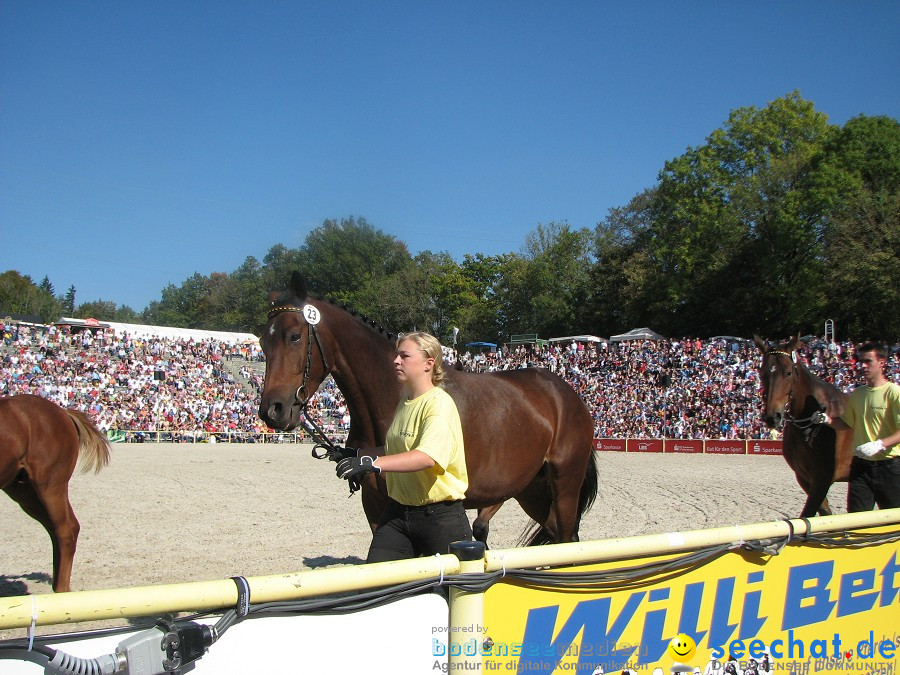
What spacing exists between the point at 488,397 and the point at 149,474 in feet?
37.1

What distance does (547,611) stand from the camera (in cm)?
238

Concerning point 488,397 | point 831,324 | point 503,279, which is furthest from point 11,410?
point 503,279

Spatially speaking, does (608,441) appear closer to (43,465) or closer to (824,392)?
(824,392)

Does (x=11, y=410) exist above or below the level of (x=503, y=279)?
below

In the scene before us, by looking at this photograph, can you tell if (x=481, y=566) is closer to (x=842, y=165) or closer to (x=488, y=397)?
(x=488, y=397)

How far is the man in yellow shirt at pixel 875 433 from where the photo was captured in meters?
5.16

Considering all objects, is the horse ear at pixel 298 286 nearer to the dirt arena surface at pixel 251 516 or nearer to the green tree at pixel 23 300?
the dirt arena surface at pixel 251 516

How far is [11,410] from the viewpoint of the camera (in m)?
5.46

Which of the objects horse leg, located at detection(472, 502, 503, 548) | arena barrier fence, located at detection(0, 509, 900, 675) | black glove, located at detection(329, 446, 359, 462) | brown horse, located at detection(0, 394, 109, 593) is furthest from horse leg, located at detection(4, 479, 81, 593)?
arena barrier fence, located at detection(0, 509, 900, 675)

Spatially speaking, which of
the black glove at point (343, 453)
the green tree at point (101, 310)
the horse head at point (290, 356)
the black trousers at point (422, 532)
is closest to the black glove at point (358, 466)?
the black trousers at point (422, 532)

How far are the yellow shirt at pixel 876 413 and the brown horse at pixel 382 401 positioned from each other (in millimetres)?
2292

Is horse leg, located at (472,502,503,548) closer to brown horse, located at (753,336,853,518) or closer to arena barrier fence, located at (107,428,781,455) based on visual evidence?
brown horse, located at (753,336,853,518)

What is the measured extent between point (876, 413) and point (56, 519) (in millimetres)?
6547

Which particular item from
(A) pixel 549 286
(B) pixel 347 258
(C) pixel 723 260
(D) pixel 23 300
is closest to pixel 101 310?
(D) pixel 23 300
